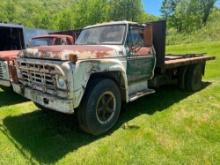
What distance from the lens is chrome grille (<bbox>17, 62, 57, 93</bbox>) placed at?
14.2 feet

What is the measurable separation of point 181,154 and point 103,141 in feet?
4.46

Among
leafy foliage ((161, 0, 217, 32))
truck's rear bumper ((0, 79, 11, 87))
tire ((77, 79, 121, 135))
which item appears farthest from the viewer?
leafy foliage ((161, 0, 217, 32))

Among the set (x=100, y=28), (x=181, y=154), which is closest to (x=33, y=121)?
(x=100, y=28)

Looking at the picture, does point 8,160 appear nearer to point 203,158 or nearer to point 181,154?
point 181,154

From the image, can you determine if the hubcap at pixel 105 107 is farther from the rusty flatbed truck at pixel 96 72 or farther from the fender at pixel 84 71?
the fender at pixel 84 71

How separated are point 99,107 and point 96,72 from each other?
694 millimetres

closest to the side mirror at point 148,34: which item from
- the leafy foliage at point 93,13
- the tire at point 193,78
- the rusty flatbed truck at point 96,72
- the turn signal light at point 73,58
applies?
the rusty flatbed truck at point 96,72

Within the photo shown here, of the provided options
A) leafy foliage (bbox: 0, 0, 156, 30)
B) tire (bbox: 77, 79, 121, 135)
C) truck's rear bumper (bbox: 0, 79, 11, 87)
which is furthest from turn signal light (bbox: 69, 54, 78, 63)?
leafy foliage (bbox: 0, 0, 156, 30)

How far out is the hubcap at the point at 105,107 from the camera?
4.80 m

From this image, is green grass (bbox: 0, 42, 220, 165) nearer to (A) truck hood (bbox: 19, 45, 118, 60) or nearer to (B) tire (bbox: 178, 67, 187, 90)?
(B) tire (bbox: 178, 67, 187, 90)

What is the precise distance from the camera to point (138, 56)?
19.2 feet

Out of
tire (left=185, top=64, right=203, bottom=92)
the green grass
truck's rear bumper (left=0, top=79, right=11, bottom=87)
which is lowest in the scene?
the green grass

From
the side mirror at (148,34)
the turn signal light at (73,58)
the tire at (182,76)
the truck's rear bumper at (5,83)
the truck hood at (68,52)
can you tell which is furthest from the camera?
the tire at (182,76)

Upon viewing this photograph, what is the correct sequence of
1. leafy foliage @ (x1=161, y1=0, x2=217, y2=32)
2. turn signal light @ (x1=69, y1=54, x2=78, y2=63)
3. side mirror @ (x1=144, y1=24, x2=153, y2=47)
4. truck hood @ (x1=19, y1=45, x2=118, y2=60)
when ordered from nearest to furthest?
1. turn signal light @ (x1=69, y1=54, x2=78, y2=63)
2. truck hood @ (x1=19, y1=45, x2=118, y2=60)
3. side mirror @ (x1=144, y1=24, x2=153, y2=47)
4. leafy foliage @ (x1=161, y1=0, x2=217, y2=32)
